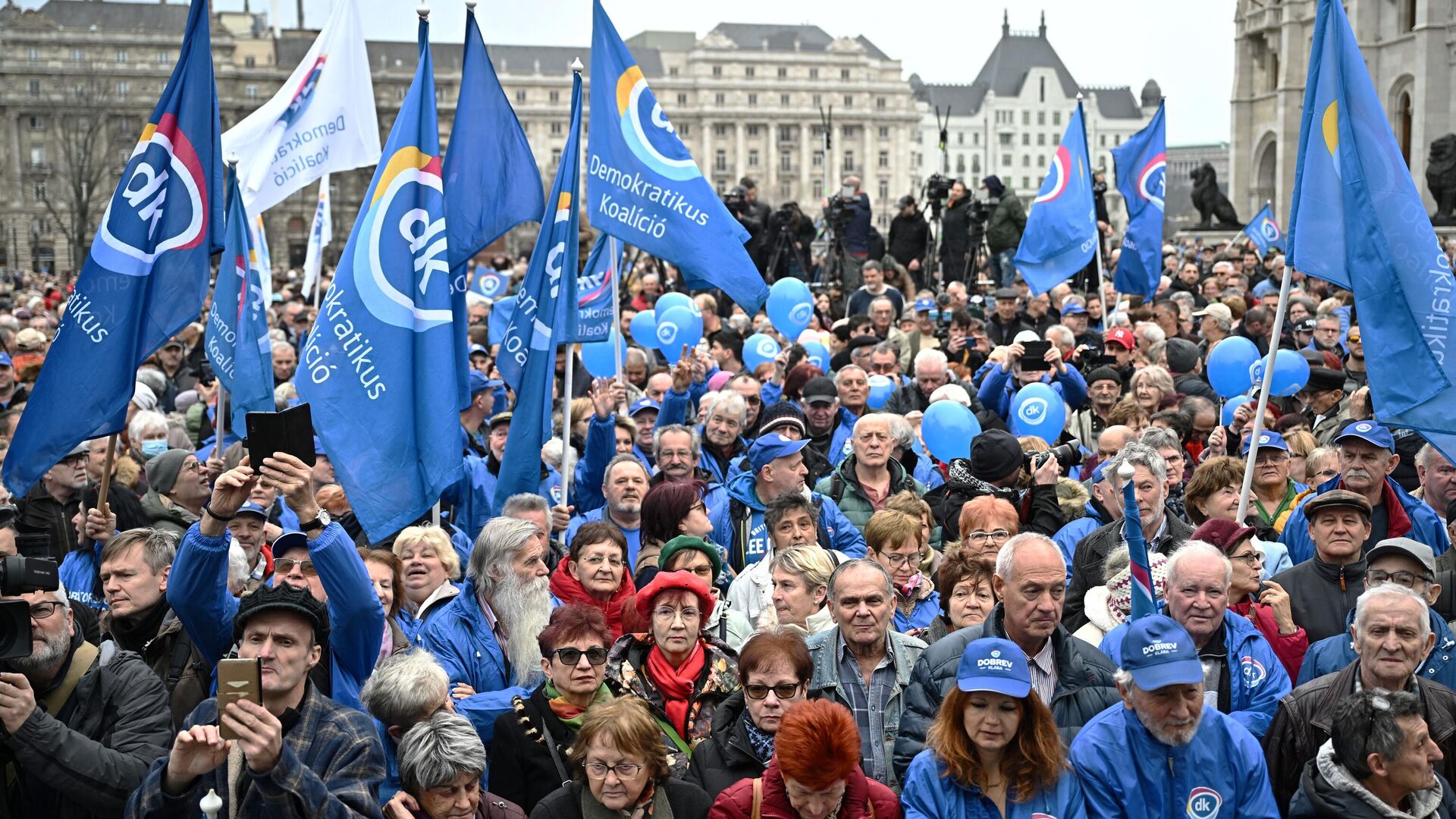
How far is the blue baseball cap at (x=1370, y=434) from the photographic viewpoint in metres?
6.17

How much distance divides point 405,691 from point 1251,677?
2.34 m

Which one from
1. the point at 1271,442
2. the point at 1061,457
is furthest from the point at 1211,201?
the point at 1271,442

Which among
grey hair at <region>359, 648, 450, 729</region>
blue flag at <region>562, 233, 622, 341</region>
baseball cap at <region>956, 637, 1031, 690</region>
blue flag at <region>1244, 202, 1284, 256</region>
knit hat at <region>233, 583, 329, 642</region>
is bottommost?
grey hair at <region>359, 648, 450, 729</region>

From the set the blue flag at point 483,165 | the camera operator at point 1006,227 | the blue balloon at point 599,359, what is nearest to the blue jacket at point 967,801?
the blue flag at point 483,165

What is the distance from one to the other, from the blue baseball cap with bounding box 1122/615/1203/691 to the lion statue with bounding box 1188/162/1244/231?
28391 mm

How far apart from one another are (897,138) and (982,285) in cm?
11146

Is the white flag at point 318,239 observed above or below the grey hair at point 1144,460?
above

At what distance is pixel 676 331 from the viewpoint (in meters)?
11.4

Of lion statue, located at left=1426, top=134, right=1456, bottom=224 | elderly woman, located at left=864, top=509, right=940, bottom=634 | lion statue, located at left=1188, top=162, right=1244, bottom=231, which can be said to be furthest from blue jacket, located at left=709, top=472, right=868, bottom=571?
lion statue, located at left=1188, top=162, right=1244, bottom=231

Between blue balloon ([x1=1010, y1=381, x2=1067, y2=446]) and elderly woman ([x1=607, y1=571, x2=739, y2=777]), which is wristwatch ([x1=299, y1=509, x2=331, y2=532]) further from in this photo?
blue balloon ([x1=1010, y1=381, x2=1067, y2=446])

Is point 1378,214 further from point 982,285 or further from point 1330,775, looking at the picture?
point 982,285

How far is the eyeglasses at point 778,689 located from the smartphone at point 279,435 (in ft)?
4.24

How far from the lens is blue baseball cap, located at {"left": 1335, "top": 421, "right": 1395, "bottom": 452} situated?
6.17 metres

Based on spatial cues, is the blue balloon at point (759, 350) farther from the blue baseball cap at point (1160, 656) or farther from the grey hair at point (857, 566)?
the blue baseball cap at point (1160, 656)
